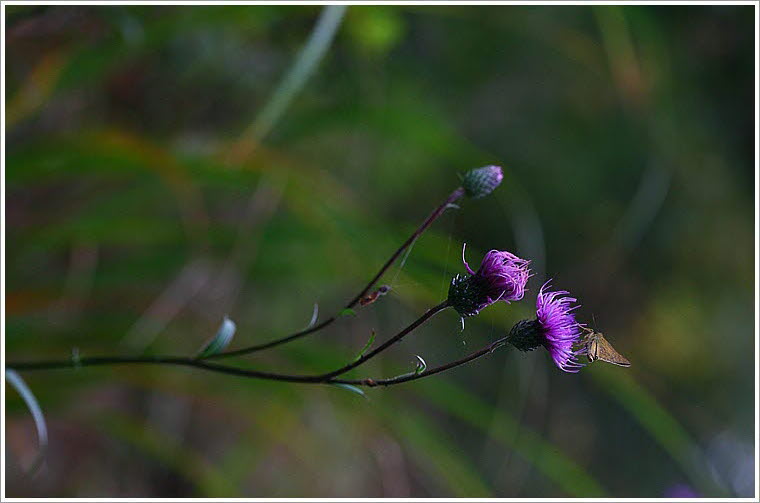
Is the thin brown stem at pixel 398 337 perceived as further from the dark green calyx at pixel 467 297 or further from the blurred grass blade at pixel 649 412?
the blurred grass blade at pixel 649 412

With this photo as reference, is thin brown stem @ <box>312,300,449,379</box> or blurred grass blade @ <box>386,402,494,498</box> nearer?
thin brown stem @ <box>312,300,449,379</box>

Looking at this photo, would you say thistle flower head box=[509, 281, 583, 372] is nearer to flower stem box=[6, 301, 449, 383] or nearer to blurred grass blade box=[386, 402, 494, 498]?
flower stem box=[6, 301, 449, 383]

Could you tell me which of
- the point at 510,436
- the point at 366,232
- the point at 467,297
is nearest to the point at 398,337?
the point at 467,297

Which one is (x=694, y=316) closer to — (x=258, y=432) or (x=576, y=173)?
(x=576, y=173)

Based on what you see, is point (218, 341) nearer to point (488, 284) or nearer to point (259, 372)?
point (259, 372)

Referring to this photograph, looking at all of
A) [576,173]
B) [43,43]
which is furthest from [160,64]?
[576,173]

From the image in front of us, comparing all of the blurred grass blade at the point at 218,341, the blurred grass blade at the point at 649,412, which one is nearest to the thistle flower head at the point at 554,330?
the blurred grass blade at the point at 218,341

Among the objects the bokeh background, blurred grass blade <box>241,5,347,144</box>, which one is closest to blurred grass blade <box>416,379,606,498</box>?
the bokeh background
